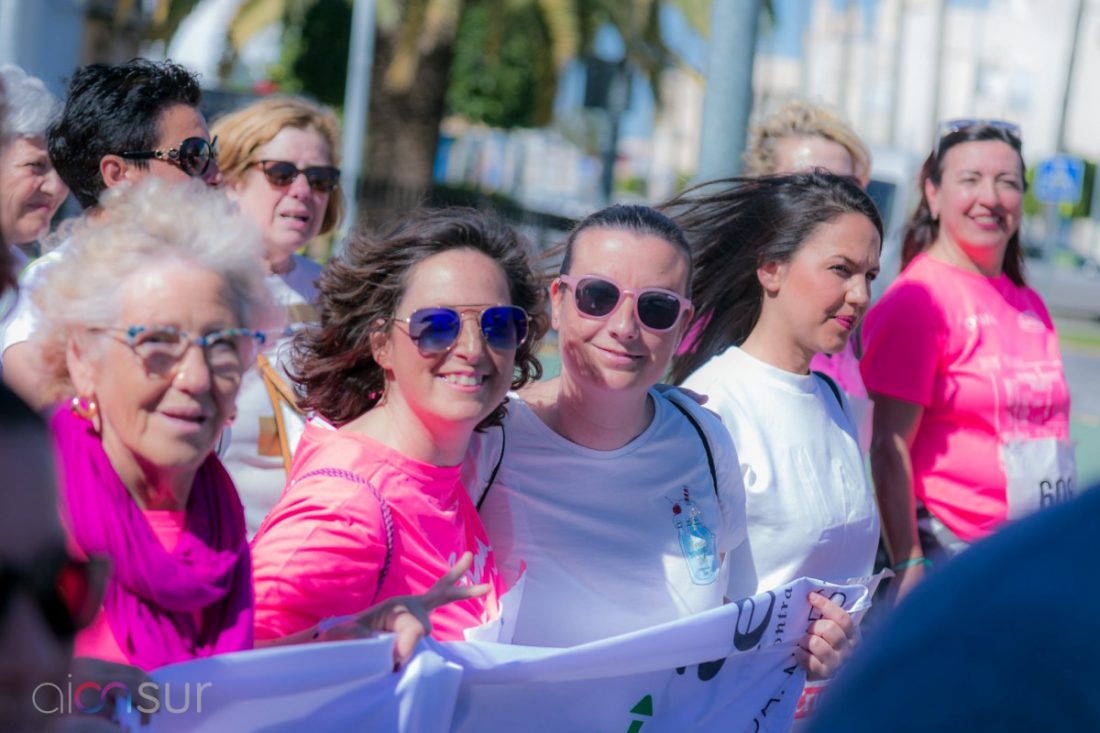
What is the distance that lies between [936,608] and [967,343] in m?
3.44

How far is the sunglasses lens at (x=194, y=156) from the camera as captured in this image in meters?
3.21

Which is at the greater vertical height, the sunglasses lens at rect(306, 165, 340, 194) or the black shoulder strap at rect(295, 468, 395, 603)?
the sunglasses lens at rect(306, 165, 340, 194)

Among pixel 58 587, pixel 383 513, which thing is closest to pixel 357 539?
pixel 383 513

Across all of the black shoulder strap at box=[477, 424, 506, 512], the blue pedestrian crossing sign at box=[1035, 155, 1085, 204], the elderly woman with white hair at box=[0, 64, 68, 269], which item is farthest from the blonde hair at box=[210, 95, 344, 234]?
the blue pedestrian crossing sign at box=[1035, 155, 1085, 204]

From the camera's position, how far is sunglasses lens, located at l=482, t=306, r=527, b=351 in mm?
2682

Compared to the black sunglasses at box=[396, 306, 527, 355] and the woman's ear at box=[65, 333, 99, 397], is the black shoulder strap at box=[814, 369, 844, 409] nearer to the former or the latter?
the black sunglasses at box=[396, 306, 527, 355]

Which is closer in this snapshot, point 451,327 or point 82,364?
point 82,364

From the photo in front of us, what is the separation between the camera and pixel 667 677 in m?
2.74

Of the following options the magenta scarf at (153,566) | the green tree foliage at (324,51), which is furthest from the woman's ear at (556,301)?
the green tree foliage at (324,51)

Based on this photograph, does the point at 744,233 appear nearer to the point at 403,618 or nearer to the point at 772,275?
the point at 772,275

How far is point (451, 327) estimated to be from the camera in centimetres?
266

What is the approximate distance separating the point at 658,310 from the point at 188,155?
3.93 feet

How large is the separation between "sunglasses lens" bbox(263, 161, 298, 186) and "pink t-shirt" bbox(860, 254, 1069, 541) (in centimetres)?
189

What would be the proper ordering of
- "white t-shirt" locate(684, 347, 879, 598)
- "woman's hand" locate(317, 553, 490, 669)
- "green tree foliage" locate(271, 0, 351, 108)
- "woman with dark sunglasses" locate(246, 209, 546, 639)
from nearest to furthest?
"woman's hand" locate(317, 553, 490, 669), "woman with dark sunglasses" locate(246, 209, 546, 639), "white t-shirt" locate(684, 347, 879, 598), "green tree foliage" locate(271, 0, 351, 108)
